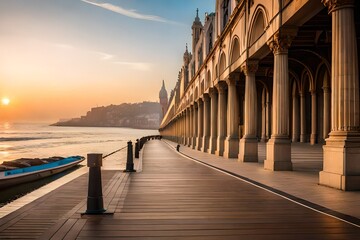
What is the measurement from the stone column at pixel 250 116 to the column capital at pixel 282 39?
14.8 ft

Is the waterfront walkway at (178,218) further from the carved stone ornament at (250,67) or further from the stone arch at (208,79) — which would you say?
the stone arch at (208,79)

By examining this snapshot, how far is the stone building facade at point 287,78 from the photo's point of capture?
1089cm

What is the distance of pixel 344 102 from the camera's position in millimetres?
10938

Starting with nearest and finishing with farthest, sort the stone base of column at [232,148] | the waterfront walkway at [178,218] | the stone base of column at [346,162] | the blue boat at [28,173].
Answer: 1. the waterfront walkway at [178,218]
2. the stone base of column at [346,162]
3. the blue boat at [28,173]
4. the stone base of column at [232,148]

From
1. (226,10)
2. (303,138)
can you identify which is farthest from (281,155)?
(303,138)

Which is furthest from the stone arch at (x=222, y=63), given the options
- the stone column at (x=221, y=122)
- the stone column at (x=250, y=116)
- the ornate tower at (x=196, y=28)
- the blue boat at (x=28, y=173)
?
the ornate tower at (x=196, y=28)

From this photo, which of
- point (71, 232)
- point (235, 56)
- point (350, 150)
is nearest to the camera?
point (71, 232)

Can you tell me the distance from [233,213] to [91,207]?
2.51m

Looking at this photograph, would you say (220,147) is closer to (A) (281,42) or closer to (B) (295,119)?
(A) (281,42)

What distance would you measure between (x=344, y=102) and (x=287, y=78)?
5.38 meters

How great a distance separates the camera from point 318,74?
35.3 m

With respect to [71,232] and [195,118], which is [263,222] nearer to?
[71,232]

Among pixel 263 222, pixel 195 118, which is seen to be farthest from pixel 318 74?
pixel 263 222

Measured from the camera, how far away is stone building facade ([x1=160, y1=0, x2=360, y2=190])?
10.9m
